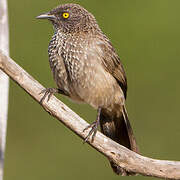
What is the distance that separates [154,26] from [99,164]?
2461 mm

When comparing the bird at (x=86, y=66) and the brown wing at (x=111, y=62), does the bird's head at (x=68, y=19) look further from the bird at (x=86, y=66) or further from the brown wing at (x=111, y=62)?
the brown wing at (x=111, y=62)

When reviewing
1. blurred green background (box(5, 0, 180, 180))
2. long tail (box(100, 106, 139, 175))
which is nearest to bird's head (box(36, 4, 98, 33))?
long tail (box(100, 106, 139, 175))

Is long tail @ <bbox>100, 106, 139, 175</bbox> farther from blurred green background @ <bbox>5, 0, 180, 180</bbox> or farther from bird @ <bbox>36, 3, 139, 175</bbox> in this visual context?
blurred green background @ <bbox>5, 0, 180, 180</bbox>

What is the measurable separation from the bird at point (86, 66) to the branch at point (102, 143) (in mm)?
399

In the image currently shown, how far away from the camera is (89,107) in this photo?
334 inches

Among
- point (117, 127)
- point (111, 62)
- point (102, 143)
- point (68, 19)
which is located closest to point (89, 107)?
point (117, 127)

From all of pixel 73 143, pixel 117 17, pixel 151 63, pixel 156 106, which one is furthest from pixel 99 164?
pixel 117 17

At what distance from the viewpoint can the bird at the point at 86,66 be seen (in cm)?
600

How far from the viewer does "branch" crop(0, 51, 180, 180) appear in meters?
5.23

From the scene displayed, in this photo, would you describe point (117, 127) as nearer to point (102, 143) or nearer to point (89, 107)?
point (102, 143)

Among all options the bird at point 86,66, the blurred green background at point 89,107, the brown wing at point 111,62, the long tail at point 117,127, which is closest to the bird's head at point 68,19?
the bird at point 86,66

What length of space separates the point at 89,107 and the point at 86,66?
8.39ft

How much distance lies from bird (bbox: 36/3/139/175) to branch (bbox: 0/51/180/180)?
1.31 feet

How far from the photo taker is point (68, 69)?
6.01 metres
